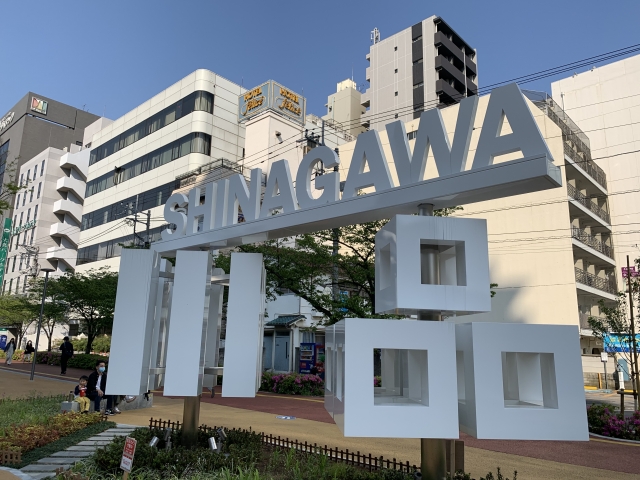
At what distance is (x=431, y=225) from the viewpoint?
5.35 m

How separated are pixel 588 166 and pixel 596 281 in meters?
7.73

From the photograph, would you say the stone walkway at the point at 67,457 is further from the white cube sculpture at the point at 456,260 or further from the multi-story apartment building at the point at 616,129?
the multi-story apartment building at the point at 616,129

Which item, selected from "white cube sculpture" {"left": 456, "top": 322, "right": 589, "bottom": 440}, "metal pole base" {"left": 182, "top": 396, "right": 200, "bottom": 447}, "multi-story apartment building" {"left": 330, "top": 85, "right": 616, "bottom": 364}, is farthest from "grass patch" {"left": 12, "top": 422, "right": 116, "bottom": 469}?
"multi-story apartment building" {"left": 330, "top": 85, "right": 616, "bottom": 364}

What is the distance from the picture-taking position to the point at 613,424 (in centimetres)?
1212

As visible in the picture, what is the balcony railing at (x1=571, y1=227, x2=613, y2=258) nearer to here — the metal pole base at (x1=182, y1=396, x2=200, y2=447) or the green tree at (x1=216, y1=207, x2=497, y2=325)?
the green tree at (x1=216, y1=207, x2=497, y2=325)

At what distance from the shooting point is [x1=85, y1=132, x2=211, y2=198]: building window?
1596 inches

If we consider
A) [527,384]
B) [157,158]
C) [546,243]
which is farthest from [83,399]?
[157,158]

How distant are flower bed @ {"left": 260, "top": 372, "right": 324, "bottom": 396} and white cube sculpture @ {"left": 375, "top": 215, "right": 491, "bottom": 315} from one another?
1605 centimetres

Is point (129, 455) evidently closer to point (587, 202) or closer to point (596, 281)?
point (596, 281)

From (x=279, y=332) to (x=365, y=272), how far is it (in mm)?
12937

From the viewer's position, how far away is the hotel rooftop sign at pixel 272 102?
42.1 meters

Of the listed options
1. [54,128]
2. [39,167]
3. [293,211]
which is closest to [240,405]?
[293,211]

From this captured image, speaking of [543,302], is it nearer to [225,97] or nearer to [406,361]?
[406,361]

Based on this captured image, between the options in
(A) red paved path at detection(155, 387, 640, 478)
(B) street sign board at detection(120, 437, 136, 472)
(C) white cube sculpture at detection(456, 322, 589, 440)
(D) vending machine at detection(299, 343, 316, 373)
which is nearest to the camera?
(C) white cube sculpture at detection(456, 322, 589, 440)
